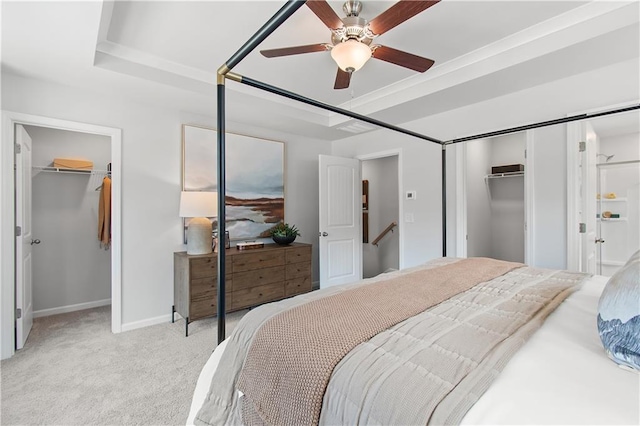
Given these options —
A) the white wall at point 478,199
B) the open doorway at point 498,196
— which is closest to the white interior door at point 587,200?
the white wall at point 478,199

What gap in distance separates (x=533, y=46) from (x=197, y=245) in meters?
3.36

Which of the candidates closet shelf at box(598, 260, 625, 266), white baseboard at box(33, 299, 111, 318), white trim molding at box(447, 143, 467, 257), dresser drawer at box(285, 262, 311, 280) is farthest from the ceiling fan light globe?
closet shelf at box(598, 260, 625, 266)

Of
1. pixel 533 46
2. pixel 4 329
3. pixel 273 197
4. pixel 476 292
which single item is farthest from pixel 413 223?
pixel 4 329

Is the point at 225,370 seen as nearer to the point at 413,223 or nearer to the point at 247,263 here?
the point at 247,263

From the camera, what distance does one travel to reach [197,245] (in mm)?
3102

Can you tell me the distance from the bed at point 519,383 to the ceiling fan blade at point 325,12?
1.44 meters

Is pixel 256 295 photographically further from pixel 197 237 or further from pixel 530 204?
pixel 530 204

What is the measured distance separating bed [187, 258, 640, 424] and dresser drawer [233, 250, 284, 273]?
1.96 meters

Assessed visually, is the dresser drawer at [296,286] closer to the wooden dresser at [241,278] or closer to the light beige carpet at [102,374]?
the wooden dresser at [241,278]

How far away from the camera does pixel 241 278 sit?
3.22 m

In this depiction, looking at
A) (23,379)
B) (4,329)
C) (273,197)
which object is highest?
(273,197)

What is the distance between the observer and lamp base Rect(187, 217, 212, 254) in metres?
3.10

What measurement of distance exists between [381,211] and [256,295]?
3.14m

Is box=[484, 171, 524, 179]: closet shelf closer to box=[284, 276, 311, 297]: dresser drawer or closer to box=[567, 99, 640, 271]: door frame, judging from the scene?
box=[567, 99, 640, 271]: door frame
